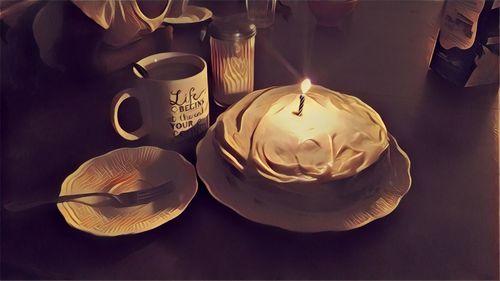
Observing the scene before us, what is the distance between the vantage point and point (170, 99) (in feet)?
1.91

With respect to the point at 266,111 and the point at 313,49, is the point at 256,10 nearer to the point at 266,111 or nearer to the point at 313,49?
the point at 313,49

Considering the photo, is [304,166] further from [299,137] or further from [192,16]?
[192,16]

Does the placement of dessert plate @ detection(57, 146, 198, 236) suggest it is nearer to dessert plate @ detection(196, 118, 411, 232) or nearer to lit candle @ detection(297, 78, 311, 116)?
dessert plate @ detection(196, 118, 411, 232)

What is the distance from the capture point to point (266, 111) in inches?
23.3

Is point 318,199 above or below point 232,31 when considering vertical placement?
below

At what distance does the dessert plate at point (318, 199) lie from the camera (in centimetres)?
48

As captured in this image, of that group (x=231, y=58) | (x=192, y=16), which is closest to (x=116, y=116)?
(x=231, y=58)

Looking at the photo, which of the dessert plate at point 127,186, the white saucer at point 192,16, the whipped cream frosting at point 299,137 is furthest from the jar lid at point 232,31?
the white saucer at point 192,16

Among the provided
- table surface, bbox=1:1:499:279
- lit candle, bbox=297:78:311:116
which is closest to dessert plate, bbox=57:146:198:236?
table surface, bbox=1:1:499:279

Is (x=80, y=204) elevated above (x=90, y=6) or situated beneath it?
situated beneath

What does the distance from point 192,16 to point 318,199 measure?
73cm

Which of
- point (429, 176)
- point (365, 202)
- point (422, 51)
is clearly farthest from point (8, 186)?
point (422, 51)

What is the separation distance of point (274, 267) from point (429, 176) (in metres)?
0.26

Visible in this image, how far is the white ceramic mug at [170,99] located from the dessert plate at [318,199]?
4.2 inches
